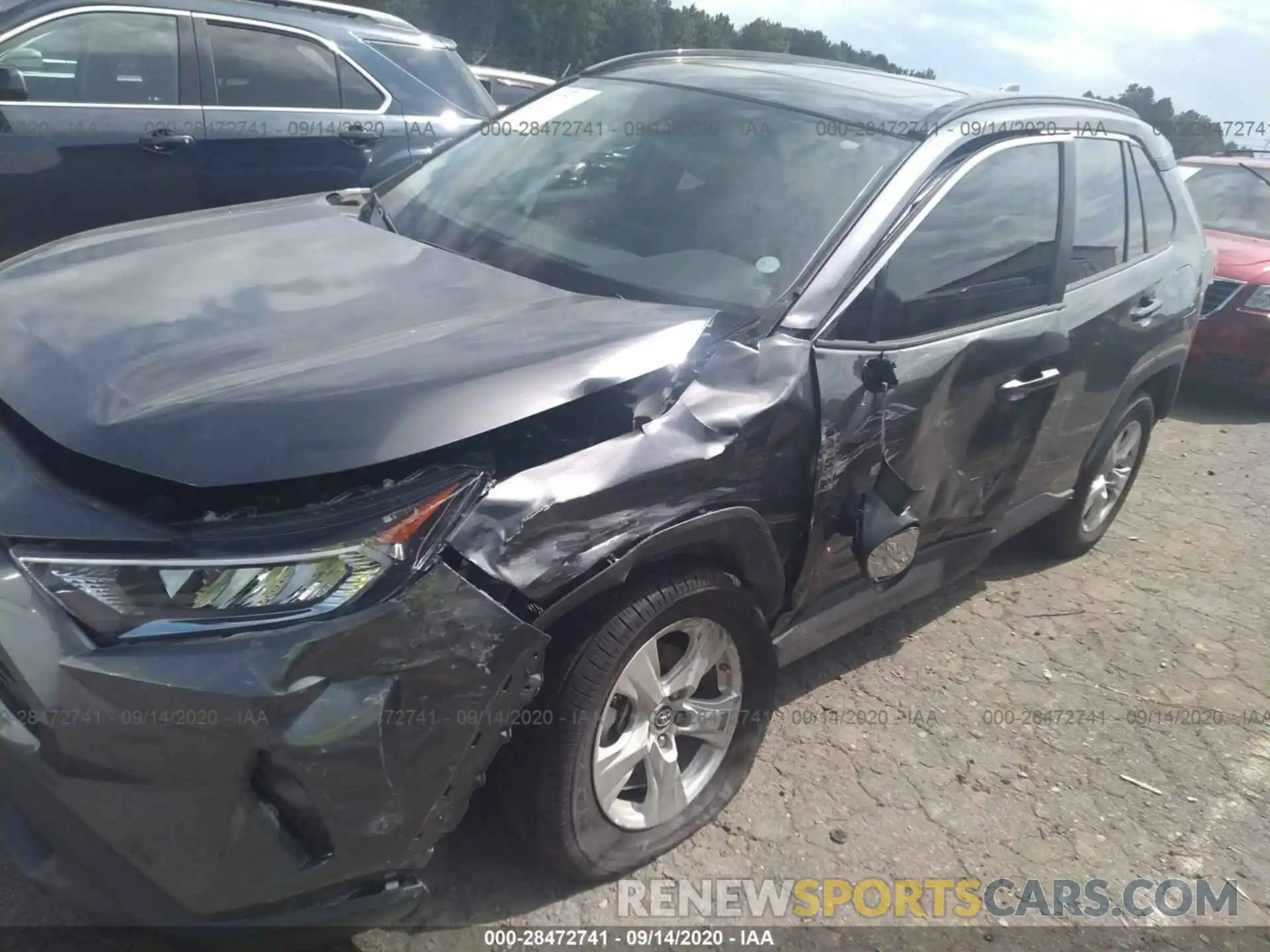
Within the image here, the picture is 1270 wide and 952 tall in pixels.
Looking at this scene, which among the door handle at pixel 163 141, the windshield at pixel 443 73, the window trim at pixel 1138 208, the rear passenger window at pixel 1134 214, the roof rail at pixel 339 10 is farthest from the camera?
the windshield at pixel 443 73

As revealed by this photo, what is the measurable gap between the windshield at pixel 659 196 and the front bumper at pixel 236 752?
125 centimetres

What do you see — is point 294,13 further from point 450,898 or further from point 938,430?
point 450,898

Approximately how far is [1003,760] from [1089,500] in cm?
167

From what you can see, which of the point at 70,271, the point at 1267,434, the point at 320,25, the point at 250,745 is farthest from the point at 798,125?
the point at 1267,434

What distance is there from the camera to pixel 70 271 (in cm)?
261

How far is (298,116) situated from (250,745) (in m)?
4.81

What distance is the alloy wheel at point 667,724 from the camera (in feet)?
7.88

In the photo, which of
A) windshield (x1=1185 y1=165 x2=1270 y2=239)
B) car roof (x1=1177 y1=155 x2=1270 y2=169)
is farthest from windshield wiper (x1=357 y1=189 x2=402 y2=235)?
car roof (x1=1177 y1=155 x2=1270 y2=169)

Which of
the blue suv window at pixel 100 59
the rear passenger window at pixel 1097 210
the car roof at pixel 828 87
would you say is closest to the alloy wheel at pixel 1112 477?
the rear passenger window at pixel 1097 210

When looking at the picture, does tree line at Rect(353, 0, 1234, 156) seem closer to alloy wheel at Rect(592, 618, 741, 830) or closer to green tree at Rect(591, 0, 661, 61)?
green tree at Rect(591, 0, 661, 61)

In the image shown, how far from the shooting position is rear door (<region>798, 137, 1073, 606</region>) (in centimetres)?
269

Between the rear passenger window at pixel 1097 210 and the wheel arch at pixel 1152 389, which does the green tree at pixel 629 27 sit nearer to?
the wheel arch at pixel 1152 389

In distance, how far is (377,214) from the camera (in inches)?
130

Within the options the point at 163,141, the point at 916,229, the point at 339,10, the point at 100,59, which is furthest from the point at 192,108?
the point at 916,229
